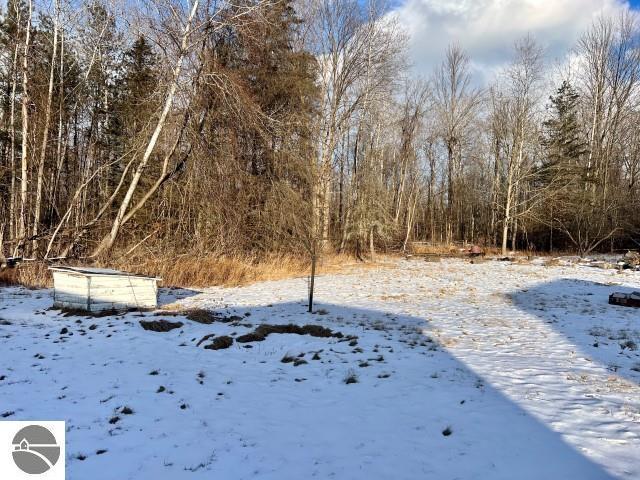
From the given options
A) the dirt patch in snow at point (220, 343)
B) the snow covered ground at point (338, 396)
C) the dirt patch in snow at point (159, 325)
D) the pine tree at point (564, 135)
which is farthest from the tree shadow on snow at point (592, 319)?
the pine tree at point (564, 135)

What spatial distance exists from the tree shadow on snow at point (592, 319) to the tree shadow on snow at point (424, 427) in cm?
217

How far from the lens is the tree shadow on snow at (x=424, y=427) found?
2.91m

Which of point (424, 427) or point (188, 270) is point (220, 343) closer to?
point (424, 427)

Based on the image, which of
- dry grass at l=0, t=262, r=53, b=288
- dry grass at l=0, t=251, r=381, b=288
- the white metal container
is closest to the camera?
the white metal container

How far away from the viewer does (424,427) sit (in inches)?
140

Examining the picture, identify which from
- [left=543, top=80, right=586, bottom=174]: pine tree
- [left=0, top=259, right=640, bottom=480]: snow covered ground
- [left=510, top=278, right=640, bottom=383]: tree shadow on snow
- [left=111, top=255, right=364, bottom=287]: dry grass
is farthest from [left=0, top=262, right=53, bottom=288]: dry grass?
[left=543, top=80, right=586, bottom=174]: pine tree

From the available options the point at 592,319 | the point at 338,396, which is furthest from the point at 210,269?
the point at 592,319

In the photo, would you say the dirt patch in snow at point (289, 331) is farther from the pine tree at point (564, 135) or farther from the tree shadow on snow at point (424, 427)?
the pine tree at point (564, 135)

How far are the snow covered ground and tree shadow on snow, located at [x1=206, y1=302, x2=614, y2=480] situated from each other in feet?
0.05

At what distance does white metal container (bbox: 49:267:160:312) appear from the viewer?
25.5 feet

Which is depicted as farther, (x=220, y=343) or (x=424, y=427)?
(x=220, y=343)

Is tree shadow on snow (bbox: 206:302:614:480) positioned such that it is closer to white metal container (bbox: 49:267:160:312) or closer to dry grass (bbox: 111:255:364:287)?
white metal container (bbox: 49:267:160:312)

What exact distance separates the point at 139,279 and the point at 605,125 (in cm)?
3318

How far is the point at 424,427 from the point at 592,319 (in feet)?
21.4
